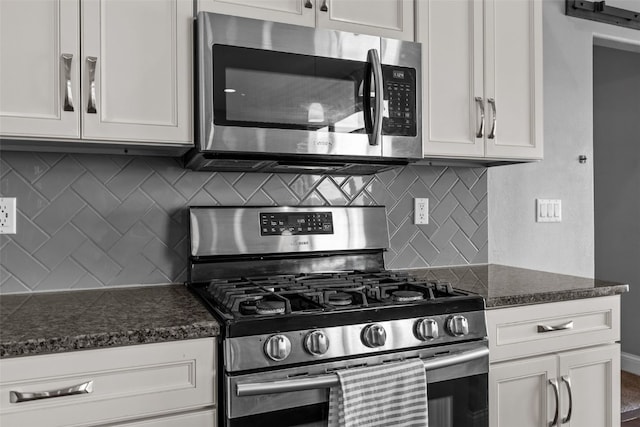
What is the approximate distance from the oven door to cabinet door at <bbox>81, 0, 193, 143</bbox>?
0.80 metres

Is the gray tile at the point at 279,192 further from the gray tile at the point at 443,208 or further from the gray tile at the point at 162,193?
the gray tile at the point at 443,208

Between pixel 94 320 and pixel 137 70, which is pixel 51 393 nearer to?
pixel 94 320

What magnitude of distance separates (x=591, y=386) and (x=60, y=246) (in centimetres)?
195

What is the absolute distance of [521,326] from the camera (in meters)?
1.77

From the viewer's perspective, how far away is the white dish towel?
1387mm

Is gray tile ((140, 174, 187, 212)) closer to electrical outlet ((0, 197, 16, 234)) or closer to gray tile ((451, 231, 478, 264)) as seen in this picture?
electrical outlet ((0, 197, 16, 234))

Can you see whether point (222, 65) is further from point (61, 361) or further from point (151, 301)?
point (61, 361)

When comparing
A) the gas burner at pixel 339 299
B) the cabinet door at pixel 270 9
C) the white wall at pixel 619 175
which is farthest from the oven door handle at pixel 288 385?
the white wall at pixel 619 175

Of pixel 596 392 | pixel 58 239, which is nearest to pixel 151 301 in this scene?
pixel 58 239

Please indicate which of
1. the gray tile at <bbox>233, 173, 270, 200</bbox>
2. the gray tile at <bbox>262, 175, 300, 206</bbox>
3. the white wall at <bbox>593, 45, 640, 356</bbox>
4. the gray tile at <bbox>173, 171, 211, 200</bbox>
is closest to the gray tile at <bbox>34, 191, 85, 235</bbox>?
the gray tile at <bbox>173, 171, 211, 200</bbox>

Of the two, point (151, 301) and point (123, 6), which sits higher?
point (123, 6)

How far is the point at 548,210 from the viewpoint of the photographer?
8.72 feet

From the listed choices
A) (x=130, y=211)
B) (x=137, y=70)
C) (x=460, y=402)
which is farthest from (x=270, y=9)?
(x=460, y=402)

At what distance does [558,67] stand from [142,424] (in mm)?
2506
